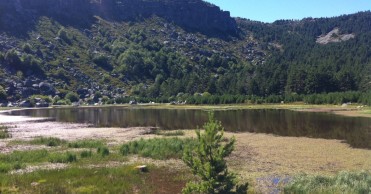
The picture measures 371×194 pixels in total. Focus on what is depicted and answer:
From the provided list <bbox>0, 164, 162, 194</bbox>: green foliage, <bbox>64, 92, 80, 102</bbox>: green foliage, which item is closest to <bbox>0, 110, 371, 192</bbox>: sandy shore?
<bbox>0, 164, 162, 194</bbox>: green foliage

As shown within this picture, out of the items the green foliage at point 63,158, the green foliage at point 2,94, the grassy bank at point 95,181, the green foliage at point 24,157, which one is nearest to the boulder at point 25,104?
the green foliage at point 2,94

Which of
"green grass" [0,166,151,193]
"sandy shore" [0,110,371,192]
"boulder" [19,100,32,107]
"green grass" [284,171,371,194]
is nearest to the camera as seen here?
"green grass" [284,171,371,194]

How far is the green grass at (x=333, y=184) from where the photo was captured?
81.8ft

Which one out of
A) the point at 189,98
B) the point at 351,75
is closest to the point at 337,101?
the point at 351,75

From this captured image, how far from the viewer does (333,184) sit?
88.2 feet

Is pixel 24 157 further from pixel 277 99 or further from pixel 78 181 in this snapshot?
pixel 277 99

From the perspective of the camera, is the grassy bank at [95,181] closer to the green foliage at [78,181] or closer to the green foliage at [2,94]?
the green foliage at [78,181]

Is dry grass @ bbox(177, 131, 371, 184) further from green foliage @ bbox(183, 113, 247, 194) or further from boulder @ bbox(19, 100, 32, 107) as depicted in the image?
boulder @ bbox(19, 100, 32, 107)

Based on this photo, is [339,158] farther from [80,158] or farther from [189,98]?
[189,98]

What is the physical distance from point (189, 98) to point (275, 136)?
122207mm

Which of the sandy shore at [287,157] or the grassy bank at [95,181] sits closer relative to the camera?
the grassy bank at [95,181]

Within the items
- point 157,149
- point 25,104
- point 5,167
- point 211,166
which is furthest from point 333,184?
point 25,104

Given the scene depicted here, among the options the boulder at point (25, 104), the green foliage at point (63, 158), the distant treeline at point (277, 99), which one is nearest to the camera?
the green foliage at point (63, 158)

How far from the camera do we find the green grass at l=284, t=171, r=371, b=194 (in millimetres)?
24938
